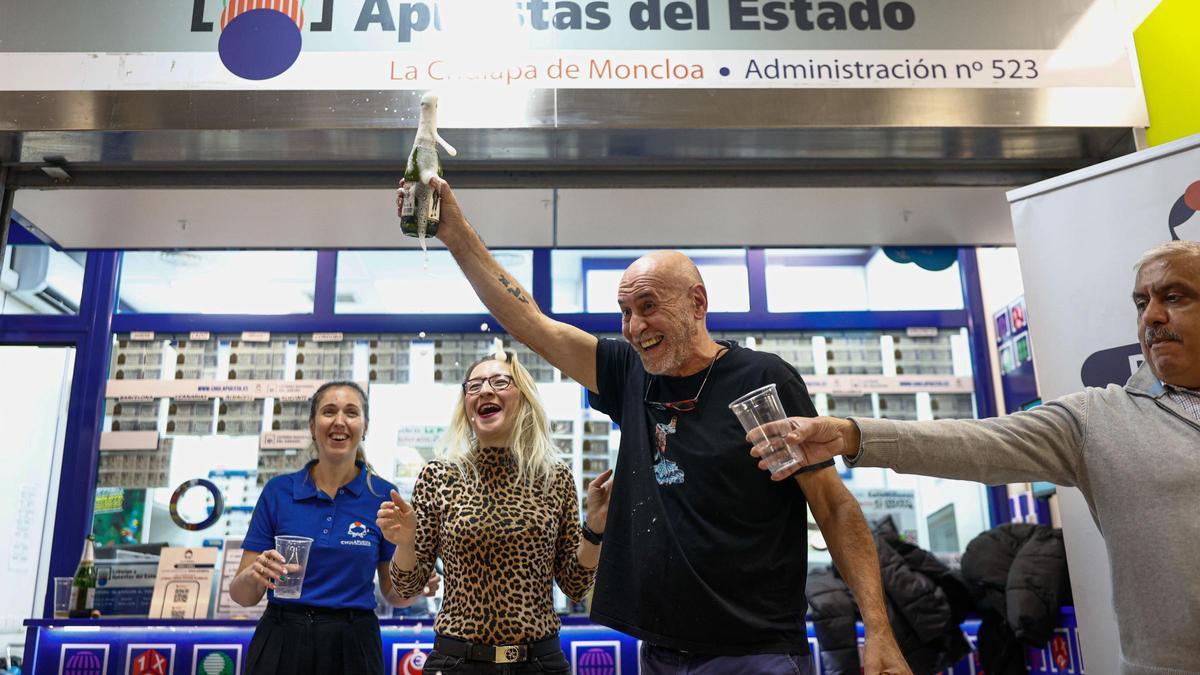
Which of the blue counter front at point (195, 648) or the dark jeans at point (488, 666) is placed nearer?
the dark jeans at point (488, 666)

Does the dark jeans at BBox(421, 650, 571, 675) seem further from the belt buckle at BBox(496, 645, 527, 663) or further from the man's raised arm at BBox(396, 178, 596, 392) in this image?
the man's raised arm at BBox(396, 178, 596, 392)

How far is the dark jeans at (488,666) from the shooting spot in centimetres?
251

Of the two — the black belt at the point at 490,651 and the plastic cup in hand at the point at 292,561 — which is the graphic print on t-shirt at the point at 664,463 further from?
the plastic cup in hand at the point at 292,561

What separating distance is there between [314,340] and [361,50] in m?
3.20

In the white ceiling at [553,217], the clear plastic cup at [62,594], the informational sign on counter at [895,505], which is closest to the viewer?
the white ceiling at [553,217]

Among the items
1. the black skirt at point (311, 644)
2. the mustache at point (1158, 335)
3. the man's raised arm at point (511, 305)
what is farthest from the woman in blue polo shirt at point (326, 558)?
the mustache at point (1158, 335)

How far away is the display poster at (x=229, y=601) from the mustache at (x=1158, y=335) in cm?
391

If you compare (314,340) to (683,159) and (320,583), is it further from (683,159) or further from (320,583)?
(683,159)

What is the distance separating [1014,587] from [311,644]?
294cm

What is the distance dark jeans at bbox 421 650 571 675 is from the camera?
2512 millimetres

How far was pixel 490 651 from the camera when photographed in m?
2.52

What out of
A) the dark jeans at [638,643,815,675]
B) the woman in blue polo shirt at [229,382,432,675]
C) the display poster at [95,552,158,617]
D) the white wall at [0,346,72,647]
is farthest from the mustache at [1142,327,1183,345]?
the white wall at [0,346,72,647]

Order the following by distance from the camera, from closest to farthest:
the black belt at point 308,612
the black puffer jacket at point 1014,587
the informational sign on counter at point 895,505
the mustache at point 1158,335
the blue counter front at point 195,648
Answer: the mustache at point 1158,335
the black belt at point 308,612
the black puffer jacket at point 1014,587
the blue counter front at point 195,648
the informational sign on counter at point 895,505

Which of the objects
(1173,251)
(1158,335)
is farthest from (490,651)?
(1173,251)
